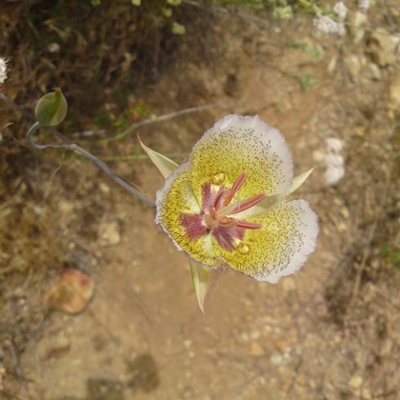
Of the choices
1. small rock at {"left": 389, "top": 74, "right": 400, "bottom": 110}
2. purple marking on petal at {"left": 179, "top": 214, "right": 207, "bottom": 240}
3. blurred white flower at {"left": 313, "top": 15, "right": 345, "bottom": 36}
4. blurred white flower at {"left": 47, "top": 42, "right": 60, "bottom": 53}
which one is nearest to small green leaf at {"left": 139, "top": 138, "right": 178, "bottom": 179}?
purple marking on petal at {"left": 179, "top": 214, "right": 207, "bottom": 240}

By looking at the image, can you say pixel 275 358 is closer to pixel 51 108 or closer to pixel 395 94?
pixel 395 94

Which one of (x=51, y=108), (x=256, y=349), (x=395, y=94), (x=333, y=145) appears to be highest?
(x=51, y=108)

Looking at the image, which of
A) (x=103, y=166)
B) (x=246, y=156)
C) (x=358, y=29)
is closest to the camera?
(x=103, y=166)

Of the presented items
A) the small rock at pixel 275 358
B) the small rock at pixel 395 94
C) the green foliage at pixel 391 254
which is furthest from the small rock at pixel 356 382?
the small rock at pixel 395 94

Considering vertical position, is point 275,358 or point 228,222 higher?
point 228,222

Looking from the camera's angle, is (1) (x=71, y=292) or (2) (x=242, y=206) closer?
(2) (x=242, y=206)

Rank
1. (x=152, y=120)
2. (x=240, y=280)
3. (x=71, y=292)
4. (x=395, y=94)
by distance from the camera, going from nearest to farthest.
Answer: (x=152, y=120) < (x=71, y=292) < (x=240, y=280) < (x=395, y=94)

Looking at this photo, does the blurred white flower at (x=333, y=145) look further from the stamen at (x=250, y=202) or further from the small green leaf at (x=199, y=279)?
the small green leaf at (x=199, y=279)

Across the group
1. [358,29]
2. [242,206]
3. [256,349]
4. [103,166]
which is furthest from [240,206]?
[358,29]

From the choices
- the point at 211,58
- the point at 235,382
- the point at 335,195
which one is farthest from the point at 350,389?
the point at 211,58
